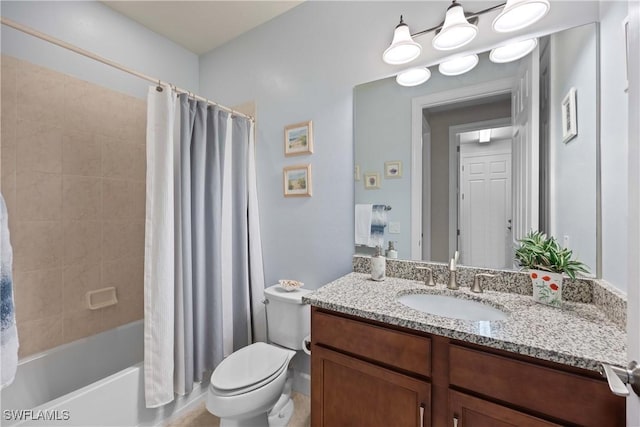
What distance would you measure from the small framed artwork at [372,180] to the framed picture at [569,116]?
2.78ft

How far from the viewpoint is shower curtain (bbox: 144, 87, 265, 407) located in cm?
144

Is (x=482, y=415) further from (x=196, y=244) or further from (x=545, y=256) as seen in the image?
(x=196, y=244)

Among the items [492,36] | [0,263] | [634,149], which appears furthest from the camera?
[492,36]

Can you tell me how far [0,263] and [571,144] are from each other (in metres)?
2.14

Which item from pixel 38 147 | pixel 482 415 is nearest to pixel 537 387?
pixel 482 415

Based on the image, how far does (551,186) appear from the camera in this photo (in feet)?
3.88

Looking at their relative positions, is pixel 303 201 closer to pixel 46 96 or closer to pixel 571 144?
pixel 571 144

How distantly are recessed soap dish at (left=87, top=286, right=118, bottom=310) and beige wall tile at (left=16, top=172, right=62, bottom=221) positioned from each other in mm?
547

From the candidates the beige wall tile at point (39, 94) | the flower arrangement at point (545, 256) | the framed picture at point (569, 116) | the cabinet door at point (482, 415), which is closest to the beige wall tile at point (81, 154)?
the beige wall tile at point (39, 94)

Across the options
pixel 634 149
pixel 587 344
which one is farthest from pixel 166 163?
pixel 587 344

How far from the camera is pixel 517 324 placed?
896mm

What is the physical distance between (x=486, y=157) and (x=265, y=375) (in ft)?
5.14

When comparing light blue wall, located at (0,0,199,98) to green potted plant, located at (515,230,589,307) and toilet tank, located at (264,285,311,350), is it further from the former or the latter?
green potted plant, located at (515,230,589,307)

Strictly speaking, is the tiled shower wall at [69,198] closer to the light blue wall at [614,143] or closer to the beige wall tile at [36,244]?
the beige wall tile at [36,244]
